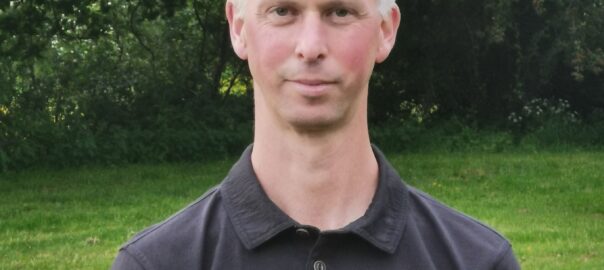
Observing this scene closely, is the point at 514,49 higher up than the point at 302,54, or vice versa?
the point at 302,54

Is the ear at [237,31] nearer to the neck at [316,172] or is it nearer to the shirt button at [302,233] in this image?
the neck at [316,172]

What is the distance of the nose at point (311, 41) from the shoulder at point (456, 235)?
37 centimetres

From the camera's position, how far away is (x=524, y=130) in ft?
59.3

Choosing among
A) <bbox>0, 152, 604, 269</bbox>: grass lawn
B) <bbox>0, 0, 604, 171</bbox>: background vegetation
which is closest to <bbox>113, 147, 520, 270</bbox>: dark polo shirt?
<bbox>0, 152, 604, 269</bbox>: grass lawn

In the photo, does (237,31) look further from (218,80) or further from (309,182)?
(218,80)

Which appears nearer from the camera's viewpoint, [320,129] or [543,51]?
[320,129]

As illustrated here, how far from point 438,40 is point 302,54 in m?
17.0

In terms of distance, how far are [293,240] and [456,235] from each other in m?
0.31

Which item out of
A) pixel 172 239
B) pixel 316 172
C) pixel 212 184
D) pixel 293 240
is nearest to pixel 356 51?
pixel 316 172

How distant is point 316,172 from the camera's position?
68.1 inches

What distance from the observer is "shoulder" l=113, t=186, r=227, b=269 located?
1.72 metres

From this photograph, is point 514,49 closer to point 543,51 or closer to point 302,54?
point 543,51

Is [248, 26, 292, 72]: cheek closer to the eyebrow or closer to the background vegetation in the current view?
the eyebrow

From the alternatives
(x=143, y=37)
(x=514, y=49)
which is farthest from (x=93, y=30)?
(x=514, y=49)
